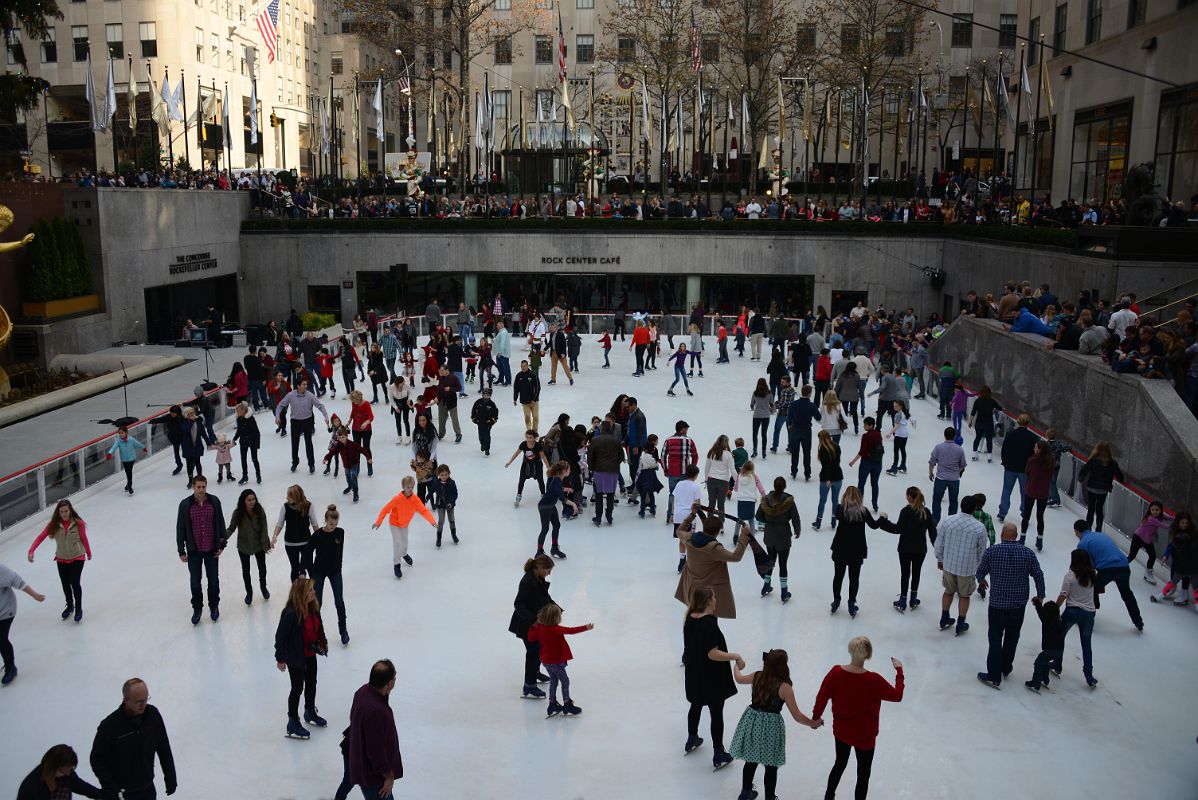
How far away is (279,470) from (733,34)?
37.0 m

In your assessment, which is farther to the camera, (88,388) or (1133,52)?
(1133,52)

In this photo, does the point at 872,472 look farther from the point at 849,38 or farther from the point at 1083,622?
the point at 849,38

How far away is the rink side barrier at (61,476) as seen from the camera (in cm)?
1335

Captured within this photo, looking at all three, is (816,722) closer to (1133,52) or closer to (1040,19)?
(1133,52)

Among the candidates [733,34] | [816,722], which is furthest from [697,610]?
[733,34]

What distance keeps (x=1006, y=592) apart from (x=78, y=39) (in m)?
61.7

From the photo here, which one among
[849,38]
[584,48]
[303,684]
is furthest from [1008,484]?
[584,48]

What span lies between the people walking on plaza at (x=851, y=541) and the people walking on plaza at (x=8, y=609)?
714 centimetres

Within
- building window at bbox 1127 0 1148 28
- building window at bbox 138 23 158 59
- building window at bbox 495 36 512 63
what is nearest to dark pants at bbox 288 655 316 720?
building window at bbox 1127 0 1148 28

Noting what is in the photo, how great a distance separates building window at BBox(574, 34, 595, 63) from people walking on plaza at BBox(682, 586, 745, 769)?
51.1 metres

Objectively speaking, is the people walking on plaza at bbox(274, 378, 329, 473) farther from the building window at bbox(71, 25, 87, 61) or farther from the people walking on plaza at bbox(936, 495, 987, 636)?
the building window at bbox(71, 25, 87, 61)

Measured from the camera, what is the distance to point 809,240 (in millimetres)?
35250

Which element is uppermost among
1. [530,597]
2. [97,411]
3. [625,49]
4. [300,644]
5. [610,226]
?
[625,49]

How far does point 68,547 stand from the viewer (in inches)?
404
